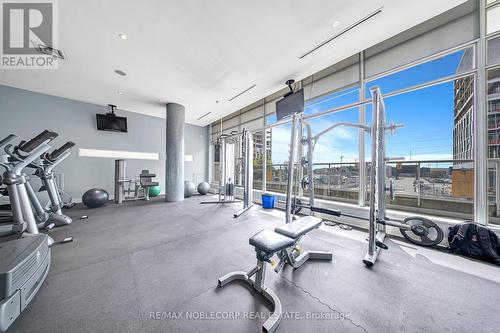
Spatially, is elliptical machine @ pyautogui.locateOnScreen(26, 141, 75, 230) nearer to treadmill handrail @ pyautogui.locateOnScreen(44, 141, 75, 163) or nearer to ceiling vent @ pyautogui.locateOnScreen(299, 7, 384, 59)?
treadmill handrail @ pyautogui.locateOnScreen(44, 141, 75, 163)

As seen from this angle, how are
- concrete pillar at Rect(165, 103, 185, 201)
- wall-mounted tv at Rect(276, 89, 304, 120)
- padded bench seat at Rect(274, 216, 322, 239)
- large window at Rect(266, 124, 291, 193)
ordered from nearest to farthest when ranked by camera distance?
1. padded bench seat at Rect(274, 216, 322, 239)
2. wall-mounted tv at Rect(276, 89, 304, 120)
3. large window at Rect(266, 124, 291, 193)
4. concrete pillar at Rect(165, 103, 185, 201)

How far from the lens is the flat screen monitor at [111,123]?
5660mm

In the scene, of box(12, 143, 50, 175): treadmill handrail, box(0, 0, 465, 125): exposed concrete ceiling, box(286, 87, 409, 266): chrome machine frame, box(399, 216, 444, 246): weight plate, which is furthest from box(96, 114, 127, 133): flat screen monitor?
box(399, 216, 444, 246): weight plate

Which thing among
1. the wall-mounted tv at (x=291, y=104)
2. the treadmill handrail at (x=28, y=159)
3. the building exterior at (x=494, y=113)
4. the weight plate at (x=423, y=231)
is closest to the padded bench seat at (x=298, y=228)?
the weight plate at (x=423, y=231)

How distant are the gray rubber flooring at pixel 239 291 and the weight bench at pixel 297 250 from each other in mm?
91

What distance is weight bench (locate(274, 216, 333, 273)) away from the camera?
1.67m

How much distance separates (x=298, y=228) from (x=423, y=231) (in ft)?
6.81

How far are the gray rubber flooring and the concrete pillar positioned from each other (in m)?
2.95

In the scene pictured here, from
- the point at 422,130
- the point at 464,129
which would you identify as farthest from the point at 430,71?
the point at 464,129

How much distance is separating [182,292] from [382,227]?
A: 11.1 feet

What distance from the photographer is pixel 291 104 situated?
3604mm

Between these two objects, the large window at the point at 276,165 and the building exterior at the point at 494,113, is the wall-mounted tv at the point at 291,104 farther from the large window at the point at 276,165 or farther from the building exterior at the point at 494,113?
the building exterior at the point at 494,113

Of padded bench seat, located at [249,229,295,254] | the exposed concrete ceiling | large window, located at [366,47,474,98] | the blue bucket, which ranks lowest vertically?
the blue bucket

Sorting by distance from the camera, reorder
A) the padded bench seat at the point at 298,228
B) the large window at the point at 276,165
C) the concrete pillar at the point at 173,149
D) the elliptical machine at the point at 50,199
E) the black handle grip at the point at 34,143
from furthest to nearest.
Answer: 1. the concrete pillar at the point at 173,149
2. the large window at the point at 276,165
3. the elliptical machine at the point at 50,199
4. the black handle grip at the point at 34,143
5. the padded bench seat at the point at 298,228
